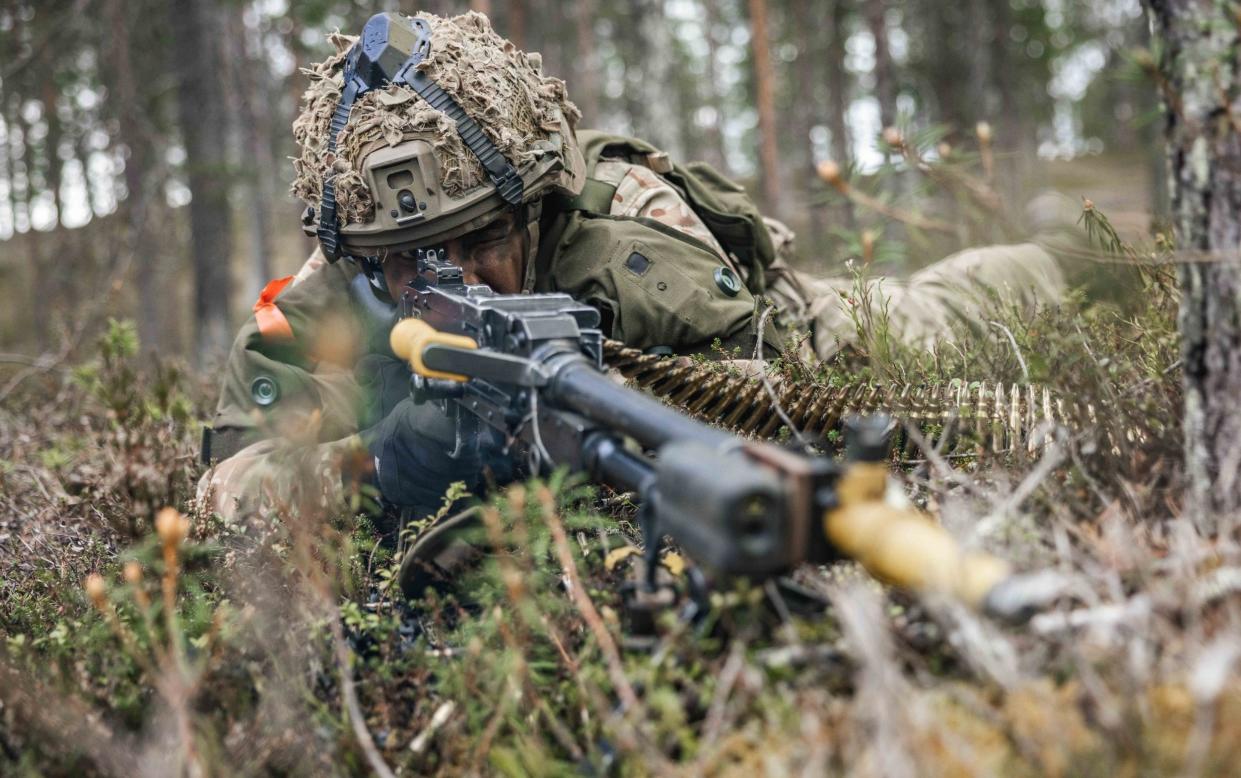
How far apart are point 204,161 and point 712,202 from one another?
7.70 meters

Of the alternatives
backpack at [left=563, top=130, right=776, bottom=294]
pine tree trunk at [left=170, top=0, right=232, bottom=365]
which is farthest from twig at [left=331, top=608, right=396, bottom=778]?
pine tree trunk at [left=170, top=0, right=232, bottom=365]

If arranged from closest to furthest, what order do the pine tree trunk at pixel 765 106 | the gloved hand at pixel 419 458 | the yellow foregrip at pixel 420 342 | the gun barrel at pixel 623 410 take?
1. the gun barrel at pixel 623 410
2. the yellow foregrip at pixel 420 342
3. the gloved hand at pixel 419 458
4. the pine tree trunk at pixel 765 106

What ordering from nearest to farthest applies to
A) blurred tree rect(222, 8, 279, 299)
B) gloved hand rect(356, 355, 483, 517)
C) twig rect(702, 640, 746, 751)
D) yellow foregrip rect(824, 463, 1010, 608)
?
1. yellow foregrip rect(824, 463, 1010, 608)
2. twig rect(702, 640, 746, 751)
3. gloved hand rect(356, 355, 483, 517)
4. blurred tree rect(222, 8, 279, 299)

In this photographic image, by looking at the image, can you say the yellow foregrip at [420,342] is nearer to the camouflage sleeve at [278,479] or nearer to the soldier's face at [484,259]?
the camouflage sleeve at [278,479]

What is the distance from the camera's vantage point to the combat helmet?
3.10 m

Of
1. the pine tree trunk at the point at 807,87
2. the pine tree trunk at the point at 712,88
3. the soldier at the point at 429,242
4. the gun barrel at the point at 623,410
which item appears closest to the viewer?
the gun barrel at the point at 623,410

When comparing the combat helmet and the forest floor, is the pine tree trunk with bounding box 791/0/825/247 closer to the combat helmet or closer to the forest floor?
the combat helmet

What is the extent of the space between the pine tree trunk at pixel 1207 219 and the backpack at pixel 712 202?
2199mm

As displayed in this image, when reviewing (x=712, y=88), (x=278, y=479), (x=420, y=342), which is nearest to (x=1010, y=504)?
(x=420, y=342)

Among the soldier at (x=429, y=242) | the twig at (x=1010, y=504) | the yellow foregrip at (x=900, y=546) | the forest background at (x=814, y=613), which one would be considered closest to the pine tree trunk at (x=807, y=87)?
the soldier at (x=429, y=242)

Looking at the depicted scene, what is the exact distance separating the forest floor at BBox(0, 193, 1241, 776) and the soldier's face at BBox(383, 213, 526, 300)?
2.96ft

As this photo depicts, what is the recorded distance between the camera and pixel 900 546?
4.66 feet

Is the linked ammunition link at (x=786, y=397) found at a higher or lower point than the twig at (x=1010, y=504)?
lower

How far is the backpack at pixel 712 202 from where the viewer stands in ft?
12.9
